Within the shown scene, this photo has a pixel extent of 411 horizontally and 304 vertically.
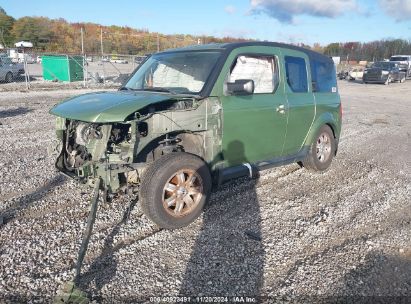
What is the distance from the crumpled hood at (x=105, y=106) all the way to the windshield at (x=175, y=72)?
1.50 ft

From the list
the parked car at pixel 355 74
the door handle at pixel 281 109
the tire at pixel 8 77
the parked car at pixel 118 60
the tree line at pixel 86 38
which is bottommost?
the door handle at pixel 281 109

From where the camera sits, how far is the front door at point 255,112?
4.45 m

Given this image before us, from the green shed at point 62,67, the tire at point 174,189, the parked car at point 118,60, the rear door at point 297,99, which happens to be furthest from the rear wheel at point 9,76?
the tire at point 174,189

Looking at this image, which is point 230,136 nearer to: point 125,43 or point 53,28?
point 125,43

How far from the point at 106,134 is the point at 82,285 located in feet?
5.14

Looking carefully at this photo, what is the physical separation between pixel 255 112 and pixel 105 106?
6.33 feet

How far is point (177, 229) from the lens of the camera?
4.05 m

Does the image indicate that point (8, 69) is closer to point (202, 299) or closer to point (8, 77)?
point (8, 77)

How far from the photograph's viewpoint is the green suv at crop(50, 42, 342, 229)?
385 cm

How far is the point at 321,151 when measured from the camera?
6227mm

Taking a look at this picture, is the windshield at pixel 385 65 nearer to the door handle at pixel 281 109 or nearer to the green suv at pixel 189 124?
the green suv at pixel 189 124

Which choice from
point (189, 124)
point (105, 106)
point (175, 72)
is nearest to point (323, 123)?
point (175, 72)

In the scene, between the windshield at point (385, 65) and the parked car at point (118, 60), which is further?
the windshield at point (385, 65)

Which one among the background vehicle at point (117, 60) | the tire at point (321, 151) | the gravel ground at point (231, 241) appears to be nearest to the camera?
the gravel ground at point (231, 241)
